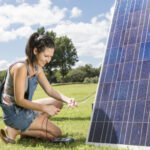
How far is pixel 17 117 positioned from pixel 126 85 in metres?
2.38

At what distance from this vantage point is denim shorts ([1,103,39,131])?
5594 mm

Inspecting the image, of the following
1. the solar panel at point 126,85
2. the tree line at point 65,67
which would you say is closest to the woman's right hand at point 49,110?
the solar panel at point 126,85

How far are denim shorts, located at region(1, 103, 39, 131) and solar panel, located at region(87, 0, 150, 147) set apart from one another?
52.3 inches

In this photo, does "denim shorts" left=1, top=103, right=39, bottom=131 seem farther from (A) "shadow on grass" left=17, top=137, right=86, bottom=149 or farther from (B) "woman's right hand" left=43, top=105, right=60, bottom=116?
(B) "woman's right hand" left=43, top=105, right=60, bottom=116

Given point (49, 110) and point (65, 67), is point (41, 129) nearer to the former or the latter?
point (49, 110)

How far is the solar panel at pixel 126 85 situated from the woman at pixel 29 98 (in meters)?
0.77

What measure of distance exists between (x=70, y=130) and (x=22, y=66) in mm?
2463

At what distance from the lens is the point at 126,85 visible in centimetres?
580

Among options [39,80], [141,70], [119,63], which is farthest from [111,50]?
[39,80]

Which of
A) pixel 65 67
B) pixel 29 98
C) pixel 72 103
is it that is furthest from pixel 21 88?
pixel 65 67

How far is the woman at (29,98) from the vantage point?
17.1 feet

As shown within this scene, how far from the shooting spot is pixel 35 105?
209 inches

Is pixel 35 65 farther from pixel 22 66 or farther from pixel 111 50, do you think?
pixel 111 50

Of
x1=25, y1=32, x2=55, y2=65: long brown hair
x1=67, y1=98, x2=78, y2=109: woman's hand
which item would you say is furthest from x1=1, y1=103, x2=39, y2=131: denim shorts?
x1=25, y1=32, x2=55, y2=65: long brown hair
